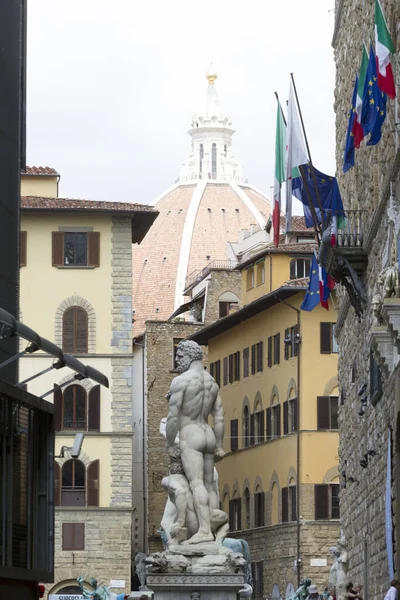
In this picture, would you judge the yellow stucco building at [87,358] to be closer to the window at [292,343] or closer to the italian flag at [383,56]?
the window at [292,343]

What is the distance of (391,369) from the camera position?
102 ft

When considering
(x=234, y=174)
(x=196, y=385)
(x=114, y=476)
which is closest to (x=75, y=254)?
(x=114, y=476)

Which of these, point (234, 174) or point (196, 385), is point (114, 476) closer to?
point (196, 385)

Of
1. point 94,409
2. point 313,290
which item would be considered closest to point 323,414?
point 94,409

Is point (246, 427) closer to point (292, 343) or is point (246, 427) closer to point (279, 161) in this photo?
point (292, 343)

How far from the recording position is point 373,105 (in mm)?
29094

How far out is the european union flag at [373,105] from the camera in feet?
94.7

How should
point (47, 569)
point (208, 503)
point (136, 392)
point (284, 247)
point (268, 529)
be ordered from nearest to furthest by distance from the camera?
point (208, 503) → point (47, 569) → point (268, 529) → point (284, 247) → point (136, 392)

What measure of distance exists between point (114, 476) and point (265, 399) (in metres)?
9.29

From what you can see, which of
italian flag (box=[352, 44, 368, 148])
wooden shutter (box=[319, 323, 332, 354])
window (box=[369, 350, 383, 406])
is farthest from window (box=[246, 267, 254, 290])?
italian flag (box=[352, 44, 368, 148])

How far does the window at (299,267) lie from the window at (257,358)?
3.26 m

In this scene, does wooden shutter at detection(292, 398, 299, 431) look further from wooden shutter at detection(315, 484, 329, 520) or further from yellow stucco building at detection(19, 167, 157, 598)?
yellow stucco building at detection(19, 167, 157, 598)

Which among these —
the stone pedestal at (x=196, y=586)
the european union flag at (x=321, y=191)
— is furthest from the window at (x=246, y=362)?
the stone pedestal at (x=196, y=586)

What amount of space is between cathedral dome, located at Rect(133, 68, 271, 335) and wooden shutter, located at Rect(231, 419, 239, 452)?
48946 millimetres
